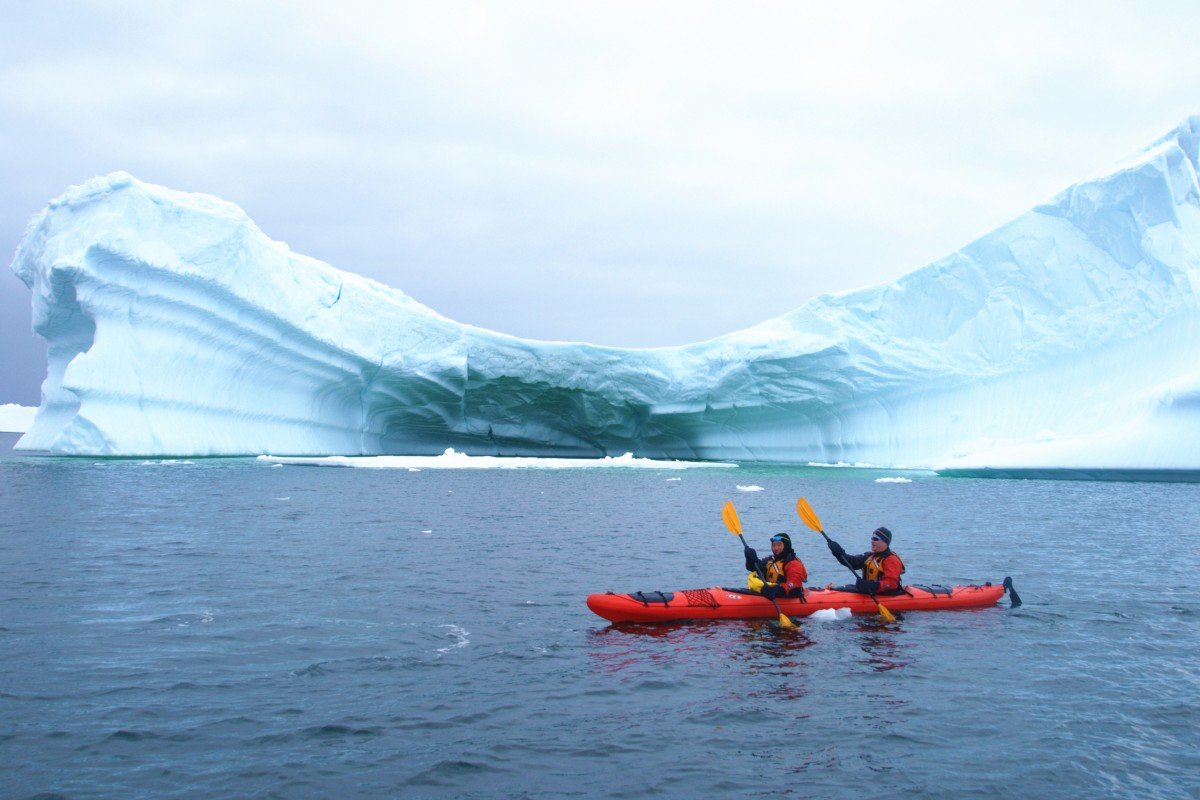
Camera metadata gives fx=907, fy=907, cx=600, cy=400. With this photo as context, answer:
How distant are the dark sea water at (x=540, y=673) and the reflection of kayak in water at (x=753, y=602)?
5.3 inches

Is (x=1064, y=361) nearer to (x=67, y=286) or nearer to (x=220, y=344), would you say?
(x=220, y=344)

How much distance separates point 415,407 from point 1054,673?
87.6 feet

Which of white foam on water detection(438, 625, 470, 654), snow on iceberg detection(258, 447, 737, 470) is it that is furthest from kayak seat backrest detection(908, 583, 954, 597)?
snow on iceberg detection(258, 447, 737, 470)

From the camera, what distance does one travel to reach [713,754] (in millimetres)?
4730

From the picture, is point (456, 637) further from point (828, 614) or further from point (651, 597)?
point (828, 614)

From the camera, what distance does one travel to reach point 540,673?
6.04 m

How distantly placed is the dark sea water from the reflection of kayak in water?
0.14 meters

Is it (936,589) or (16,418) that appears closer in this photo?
(936,589)

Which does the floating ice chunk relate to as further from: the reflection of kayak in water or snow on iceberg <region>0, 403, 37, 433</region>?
snow on iceberg <region>0, 403, 37, 433</region>

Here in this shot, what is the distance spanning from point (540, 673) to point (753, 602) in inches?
101

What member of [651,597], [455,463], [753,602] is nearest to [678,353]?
[455,463]

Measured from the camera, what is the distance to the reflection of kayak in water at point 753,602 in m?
7.48

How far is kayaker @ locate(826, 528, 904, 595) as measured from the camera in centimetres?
830

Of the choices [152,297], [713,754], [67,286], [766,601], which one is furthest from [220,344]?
[713,754]
